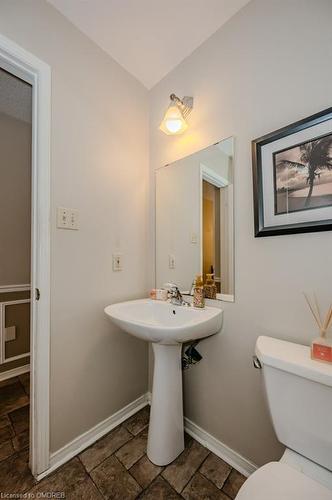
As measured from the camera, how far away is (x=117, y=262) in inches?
54.4

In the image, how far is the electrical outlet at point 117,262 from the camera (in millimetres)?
1368

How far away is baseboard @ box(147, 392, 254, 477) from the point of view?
3.37 ft

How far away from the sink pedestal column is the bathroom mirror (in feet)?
1.36

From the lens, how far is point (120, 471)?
1.03 m

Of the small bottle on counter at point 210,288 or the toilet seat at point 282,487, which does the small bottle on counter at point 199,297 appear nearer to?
the small bottle on counter at point 210,288

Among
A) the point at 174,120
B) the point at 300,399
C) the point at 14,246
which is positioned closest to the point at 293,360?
the point at 300,399

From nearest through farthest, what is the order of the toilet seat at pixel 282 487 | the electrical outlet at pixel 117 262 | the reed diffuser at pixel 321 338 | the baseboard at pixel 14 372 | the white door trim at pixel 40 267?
the toilet seat at pixel 282 487
the reed diffuser at pixel 321 338
the white door trim at pixel 40 267
the electrical outlet at pixel 117 262
the baseboard at pixel 14 372

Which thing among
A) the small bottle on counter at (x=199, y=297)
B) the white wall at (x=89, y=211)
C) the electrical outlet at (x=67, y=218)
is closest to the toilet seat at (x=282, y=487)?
the small bottle on counter at (x=199, y=297)

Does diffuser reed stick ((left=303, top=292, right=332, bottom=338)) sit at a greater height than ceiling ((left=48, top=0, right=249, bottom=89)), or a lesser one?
lesser

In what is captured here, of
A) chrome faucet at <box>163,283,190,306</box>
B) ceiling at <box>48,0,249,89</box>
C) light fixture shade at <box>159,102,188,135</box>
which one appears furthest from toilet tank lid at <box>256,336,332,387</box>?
ceiling at <box>48,0,249,89</box>

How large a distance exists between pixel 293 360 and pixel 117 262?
1060 mm

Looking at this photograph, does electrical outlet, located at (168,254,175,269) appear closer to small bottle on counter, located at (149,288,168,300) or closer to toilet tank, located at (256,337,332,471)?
small bottle on counter, located at (149,288,168,300)

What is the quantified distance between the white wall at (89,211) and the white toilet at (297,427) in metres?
0.93

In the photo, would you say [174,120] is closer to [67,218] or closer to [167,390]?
[67,218]
